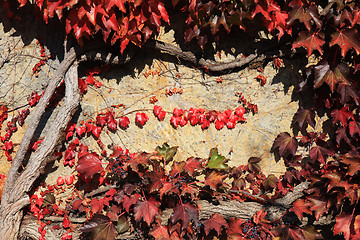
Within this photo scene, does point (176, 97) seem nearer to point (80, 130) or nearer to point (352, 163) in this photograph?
point (80, 130)

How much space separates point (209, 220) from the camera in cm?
295

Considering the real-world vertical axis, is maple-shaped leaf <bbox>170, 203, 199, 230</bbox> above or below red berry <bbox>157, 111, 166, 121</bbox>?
below

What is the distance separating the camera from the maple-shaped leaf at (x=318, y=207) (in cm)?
290

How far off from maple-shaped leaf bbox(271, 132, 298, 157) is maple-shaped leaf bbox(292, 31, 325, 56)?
92cm

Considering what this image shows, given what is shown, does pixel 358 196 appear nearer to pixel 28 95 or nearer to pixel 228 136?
pixel 228 136

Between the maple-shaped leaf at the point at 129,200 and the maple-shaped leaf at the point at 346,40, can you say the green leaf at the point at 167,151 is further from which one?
the maple-shaped leaf at the point at 346,40

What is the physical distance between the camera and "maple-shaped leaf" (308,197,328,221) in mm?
2896

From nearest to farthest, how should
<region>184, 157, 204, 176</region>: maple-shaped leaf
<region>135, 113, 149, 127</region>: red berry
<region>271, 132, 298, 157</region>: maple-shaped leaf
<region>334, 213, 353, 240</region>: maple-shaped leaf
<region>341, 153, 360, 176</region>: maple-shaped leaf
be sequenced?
<region>341, 153, 360, 176</region>: maple-shaped leaf, <region>334, 213, 353, 240</region>: maple-shaped leaf, <region>184, 157, 204, 176</region>: maple-shaped leaf, <region>271, 132, 298, 157</region>: maple-shaped leaf, <region>135, 113, 149, 127</region>: red berry

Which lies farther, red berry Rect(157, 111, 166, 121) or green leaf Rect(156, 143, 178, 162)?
red berry Rect(157, 111, 166, 121)

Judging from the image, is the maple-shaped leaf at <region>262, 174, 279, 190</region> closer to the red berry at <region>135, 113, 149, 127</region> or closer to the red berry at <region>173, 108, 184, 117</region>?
the red berry at <region>173, 108, 184, 117</region>

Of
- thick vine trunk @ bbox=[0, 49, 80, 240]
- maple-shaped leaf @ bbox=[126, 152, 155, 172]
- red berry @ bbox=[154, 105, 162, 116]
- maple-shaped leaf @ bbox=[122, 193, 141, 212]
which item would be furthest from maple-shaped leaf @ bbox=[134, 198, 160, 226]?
thick vine trunk @ bbox=[0, 49, 80, 240]

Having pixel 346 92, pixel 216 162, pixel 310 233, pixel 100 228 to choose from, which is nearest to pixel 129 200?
pixel 100 228

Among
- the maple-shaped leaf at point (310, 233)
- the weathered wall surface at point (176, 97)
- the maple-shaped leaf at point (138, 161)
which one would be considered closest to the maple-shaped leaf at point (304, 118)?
the weathered wall surface at point (176, 97)

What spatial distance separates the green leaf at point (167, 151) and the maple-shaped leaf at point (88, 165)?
628 mm
